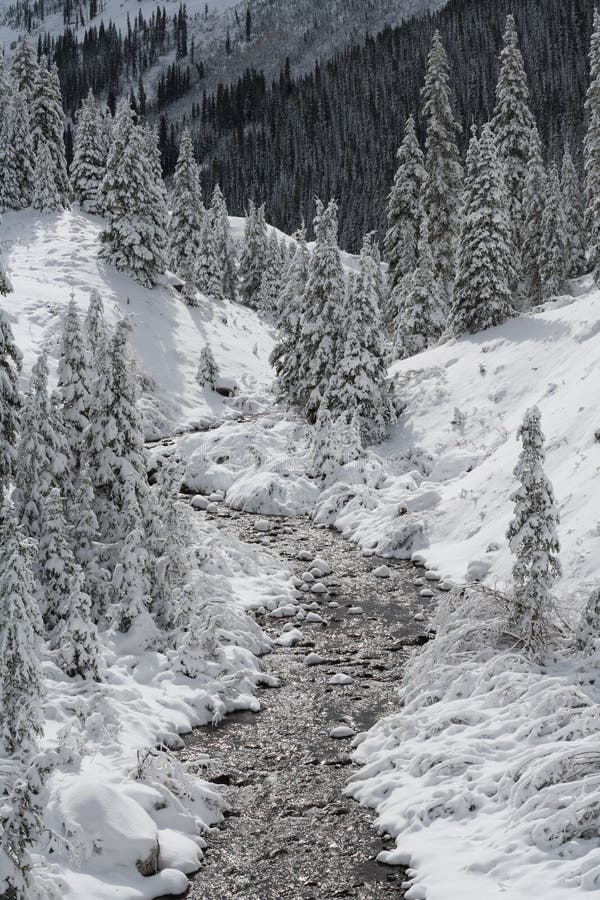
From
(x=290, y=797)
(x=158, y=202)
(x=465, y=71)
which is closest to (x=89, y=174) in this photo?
(x=158, y=202)

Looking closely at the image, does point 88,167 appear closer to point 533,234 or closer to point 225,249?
point 225,249

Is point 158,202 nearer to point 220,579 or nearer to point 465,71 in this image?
point 220,579

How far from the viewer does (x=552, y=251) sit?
46.5m

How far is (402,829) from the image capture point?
9.25 metres

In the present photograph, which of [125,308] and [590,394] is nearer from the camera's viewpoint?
[590,394]

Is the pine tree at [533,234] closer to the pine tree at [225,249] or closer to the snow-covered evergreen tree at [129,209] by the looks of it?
the snow-covered evergreen tree at [129,209]

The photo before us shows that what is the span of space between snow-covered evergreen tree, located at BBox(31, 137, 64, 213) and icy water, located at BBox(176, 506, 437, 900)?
133 ft

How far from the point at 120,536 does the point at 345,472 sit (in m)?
11.8

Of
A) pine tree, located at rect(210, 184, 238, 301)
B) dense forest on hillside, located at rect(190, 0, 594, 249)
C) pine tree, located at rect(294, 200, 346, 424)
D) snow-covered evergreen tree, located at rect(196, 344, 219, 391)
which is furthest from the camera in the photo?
dense forest on hillside, located at rect(190, 0, 594, 249)

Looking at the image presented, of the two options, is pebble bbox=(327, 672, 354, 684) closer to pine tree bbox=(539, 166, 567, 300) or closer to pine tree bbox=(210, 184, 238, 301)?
pine tree bbox=(539, 166, 567, 300)

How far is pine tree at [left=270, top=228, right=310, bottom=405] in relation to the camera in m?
34.0

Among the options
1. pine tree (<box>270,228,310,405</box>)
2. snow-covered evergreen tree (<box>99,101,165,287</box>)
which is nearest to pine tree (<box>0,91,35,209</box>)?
snow-covered evergreen tree (<box>99,101,165,287</box>)

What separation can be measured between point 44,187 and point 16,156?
98.1 inches

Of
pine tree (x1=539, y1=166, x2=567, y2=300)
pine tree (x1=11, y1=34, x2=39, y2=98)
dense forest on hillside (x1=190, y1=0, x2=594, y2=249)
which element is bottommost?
pine tree (x1=539, y1=166, x2=567, y2=300)
